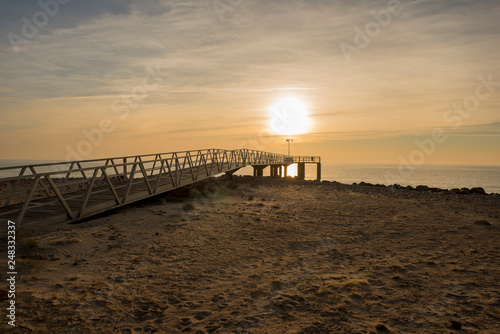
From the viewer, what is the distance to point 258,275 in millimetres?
5832

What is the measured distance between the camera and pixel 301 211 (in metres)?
11.7

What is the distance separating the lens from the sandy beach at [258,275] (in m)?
4.26

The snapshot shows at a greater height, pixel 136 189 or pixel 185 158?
pixel 185 158

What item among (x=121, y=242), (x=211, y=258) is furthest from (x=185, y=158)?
(x=211, y=258)

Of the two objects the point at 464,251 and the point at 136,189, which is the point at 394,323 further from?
the point at 136,189

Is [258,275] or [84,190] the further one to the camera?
[84,190]

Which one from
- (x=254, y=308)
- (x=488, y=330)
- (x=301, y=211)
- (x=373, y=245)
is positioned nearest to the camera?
(x=488, y=330)

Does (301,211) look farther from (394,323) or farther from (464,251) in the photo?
(394,323)

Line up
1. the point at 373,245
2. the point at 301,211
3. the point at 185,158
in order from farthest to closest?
the point at 185,158
the point at 301,211
the point at 373,245

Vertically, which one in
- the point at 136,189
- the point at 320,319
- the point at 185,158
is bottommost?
the point at 320,319

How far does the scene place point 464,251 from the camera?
721cm

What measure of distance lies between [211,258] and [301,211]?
573 cm

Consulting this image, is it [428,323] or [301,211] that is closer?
[428,323]

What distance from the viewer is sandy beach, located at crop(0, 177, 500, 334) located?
4258 millimetres
